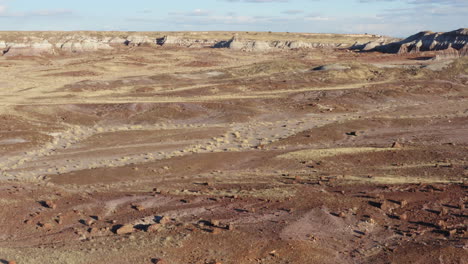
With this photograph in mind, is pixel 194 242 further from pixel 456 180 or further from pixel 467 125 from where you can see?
pixel 467 125

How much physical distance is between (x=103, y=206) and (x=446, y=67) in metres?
70.6

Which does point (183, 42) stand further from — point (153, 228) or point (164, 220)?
point (153, 228)

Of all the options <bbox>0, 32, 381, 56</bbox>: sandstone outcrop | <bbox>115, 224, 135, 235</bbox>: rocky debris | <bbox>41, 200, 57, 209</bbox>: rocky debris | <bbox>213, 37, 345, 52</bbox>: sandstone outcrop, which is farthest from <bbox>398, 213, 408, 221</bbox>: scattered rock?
<bbox>213, 37, 345, 52</bbox>: sandstone outcrop

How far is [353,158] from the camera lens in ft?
96.1

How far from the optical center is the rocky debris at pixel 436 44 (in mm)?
94875

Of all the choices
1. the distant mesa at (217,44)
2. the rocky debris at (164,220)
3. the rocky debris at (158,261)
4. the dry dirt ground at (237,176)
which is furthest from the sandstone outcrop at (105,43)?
the rocky debris at (158,261)

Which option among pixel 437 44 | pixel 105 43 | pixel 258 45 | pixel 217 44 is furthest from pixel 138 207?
pixel 217 44

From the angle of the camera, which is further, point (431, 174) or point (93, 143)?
point (93, 143)

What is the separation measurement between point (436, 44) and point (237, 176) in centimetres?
9037

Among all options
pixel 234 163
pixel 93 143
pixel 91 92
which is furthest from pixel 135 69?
pixel 234 163

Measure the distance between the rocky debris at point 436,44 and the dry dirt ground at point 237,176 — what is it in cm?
3526

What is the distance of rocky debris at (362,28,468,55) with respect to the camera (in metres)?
94.9

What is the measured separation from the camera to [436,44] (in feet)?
340

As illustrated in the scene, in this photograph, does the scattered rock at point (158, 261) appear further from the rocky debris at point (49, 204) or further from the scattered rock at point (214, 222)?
the rocky debris at point (49, 204)
